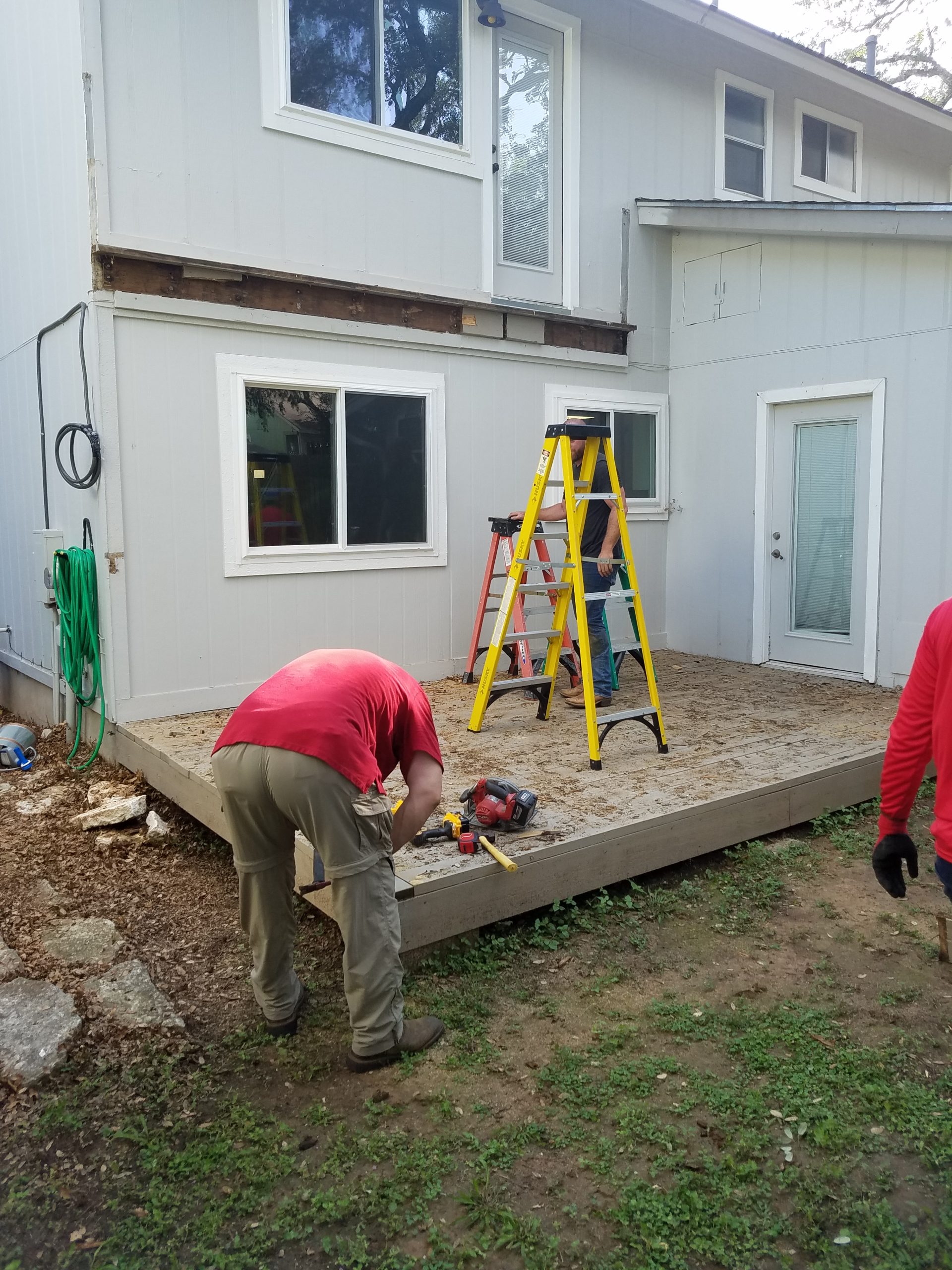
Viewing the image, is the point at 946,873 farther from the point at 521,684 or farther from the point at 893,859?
the point at 521,684

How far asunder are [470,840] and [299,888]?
0.72 m

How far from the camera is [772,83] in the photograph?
888 centimetres

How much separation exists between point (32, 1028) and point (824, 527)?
648cm

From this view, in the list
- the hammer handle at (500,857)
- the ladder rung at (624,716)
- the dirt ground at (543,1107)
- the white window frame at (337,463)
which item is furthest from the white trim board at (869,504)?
the hammer handle at (500,857)

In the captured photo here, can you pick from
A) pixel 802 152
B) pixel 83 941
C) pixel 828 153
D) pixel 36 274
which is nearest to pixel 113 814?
pixel 83 941

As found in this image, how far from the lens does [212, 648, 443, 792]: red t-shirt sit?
2678 mm

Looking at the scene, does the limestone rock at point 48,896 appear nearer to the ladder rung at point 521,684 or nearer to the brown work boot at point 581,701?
the ladder rung at point 521,684

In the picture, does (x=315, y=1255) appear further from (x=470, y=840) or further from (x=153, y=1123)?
(x=470, y=840)

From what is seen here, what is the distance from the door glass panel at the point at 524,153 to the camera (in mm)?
7348

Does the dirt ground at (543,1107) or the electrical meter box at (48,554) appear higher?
the electrical meter box at (48,554)

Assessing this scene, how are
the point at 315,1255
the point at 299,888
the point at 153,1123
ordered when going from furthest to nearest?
1. the point at 299,888
2. the point at 153,1123
3. the point at 315,1255

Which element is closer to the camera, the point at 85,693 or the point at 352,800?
the point at 352,800

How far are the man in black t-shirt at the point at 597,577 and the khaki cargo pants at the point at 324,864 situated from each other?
118 inches

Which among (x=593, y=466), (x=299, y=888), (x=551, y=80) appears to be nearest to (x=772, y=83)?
(x=551, y=80)
